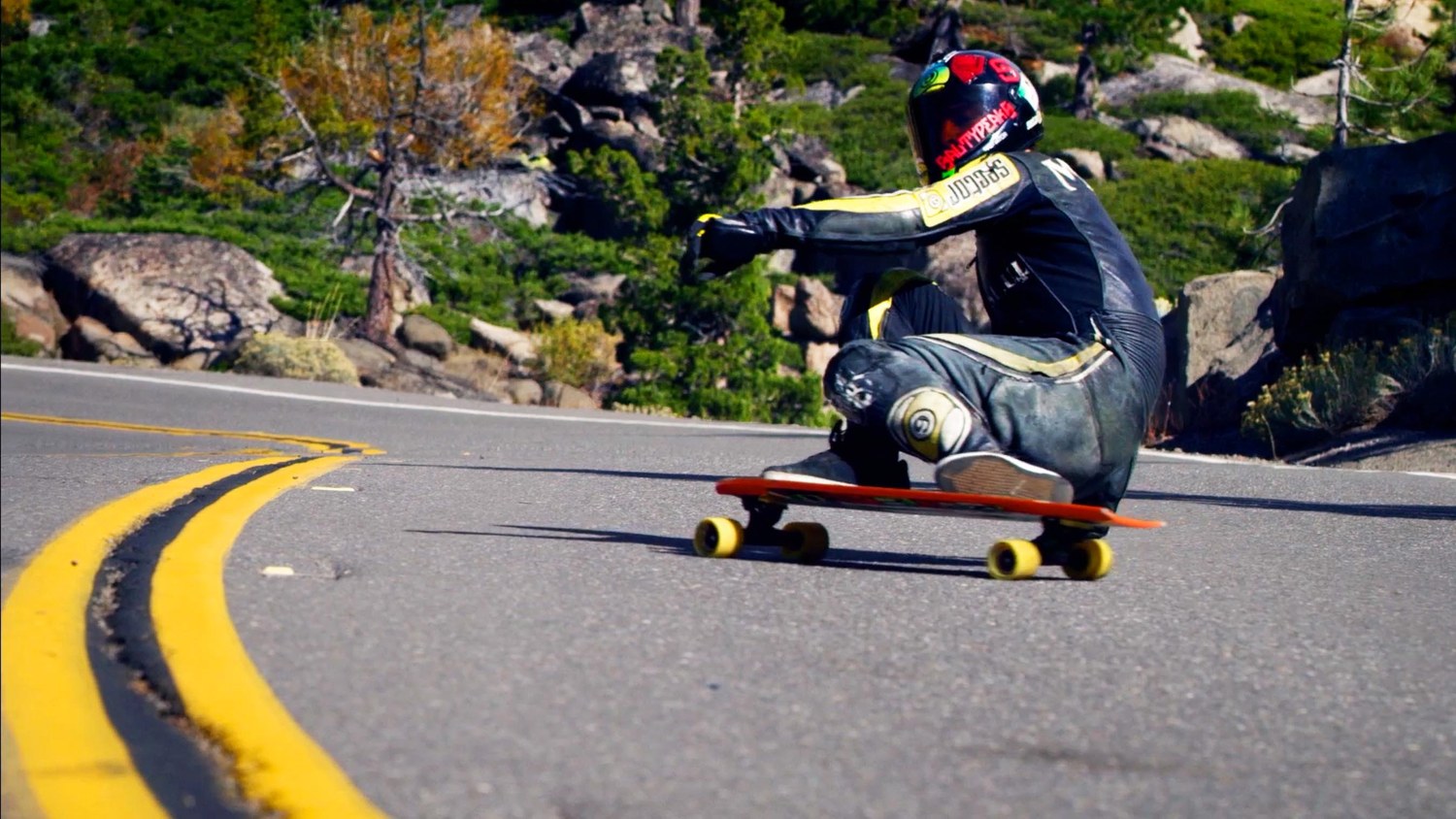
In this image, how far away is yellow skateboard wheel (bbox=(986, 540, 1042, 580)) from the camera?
4.54 metres

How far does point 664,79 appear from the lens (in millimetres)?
25891

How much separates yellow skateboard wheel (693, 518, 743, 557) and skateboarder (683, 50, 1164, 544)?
0.21 metres

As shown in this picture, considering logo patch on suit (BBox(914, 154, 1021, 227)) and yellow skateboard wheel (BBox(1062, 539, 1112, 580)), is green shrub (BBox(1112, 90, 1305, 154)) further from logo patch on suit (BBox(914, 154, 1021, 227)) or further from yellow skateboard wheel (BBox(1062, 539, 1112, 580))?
yellow skateboard wheel (BBox(1062, 539, 1112, 580))

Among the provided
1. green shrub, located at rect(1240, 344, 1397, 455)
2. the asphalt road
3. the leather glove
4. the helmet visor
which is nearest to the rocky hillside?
green shrub, located at rect(1240, 344, 1397, 455)

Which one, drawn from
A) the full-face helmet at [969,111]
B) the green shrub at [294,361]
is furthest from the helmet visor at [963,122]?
the green shrub at [294,361]

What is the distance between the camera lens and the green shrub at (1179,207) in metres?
34.0

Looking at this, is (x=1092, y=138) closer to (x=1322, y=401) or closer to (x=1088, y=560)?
(x=1322, y=401)

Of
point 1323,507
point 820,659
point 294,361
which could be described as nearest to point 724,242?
point 820,659

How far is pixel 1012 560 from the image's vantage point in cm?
456

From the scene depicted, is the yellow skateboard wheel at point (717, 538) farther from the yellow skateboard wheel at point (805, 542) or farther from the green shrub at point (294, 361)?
the green shrub at point (294, 361)

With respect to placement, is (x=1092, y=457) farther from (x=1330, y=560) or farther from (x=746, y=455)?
(x=746, y=455)

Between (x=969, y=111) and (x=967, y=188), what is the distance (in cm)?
35

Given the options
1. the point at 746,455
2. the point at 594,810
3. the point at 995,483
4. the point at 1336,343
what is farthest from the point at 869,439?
the point at 1336,343

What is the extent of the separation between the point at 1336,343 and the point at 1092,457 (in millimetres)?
10613
